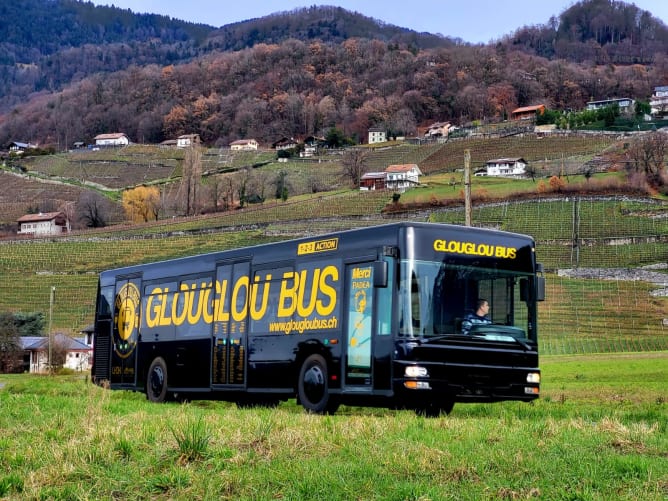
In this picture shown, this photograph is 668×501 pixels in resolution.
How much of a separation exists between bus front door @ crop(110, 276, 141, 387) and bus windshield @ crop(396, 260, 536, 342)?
9621 millimetres

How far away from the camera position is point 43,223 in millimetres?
131000

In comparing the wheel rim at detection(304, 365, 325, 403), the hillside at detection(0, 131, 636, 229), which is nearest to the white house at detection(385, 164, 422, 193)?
the hillside at detection(0, 131, 636, 229)

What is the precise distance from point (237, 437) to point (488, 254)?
21.9ft

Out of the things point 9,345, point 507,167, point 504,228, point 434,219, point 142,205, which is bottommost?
point 9,345

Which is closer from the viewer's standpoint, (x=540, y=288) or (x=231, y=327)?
(x=540, y=288)

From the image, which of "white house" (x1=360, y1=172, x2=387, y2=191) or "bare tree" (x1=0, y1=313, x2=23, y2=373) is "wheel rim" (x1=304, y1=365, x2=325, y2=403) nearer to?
"bare tree" (x1=0, y1=313, x2=23, y2=373)

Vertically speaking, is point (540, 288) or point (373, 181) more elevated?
point (373, 181)

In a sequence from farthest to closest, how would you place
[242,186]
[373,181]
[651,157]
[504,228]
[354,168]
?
[354,168], [373,181], [242,186], [651,157], [504,228]

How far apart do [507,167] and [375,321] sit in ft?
394

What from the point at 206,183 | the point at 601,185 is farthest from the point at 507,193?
the point at 206,183

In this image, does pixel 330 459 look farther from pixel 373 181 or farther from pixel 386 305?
pixel 373 181

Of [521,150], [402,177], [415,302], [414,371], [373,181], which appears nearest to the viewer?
[414,371]

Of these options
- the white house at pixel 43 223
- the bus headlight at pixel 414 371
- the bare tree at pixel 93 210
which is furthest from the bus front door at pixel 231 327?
the white house at pixel 43 223

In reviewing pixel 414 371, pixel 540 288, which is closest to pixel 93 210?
pixel 540 288
